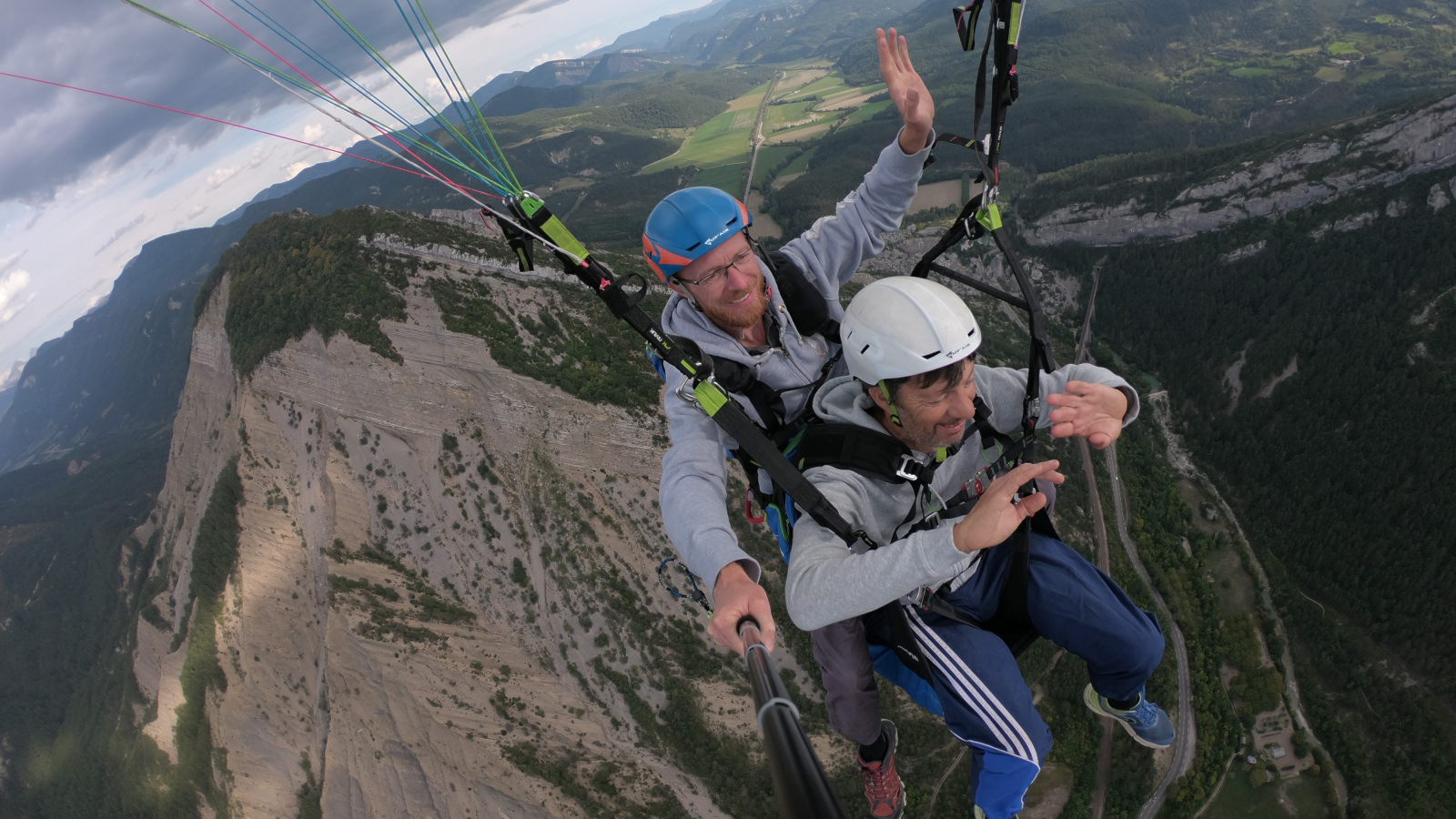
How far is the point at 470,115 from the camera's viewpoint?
523cm

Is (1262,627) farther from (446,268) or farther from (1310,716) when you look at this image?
(446,268)

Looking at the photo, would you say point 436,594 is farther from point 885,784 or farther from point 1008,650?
point 1008,650

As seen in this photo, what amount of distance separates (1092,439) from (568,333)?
3492 cm

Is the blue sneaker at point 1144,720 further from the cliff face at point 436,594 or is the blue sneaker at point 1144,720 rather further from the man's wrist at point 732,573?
the cliff face at point 436,594

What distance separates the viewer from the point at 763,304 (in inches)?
192

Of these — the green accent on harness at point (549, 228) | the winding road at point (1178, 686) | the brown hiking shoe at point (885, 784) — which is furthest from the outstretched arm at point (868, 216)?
the winding road at point (1178, 686)

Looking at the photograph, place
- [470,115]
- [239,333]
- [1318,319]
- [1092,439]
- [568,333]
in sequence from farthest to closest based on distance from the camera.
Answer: [1318,319], [239,333], [568,333], [470,115], [1092,439]


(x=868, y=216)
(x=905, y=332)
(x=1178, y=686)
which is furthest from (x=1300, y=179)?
(x=905, y=332)

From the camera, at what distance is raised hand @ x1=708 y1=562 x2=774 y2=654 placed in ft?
9.86

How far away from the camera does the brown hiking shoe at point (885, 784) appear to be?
693 centimetres

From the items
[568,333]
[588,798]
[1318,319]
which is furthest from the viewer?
[1318,319]

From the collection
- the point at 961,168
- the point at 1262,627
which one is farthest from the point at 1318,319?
the point at 961,168

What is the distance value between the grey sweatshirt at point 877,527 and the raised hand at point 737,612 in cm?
18

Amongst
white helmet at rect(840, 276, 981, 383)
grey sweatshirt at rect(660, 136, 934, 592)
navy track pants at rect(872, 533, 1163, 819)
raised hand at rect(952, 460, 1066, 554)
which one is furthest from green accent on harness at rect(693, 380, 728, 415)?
navy track pants at rect(872, 533, 1163, 819)
